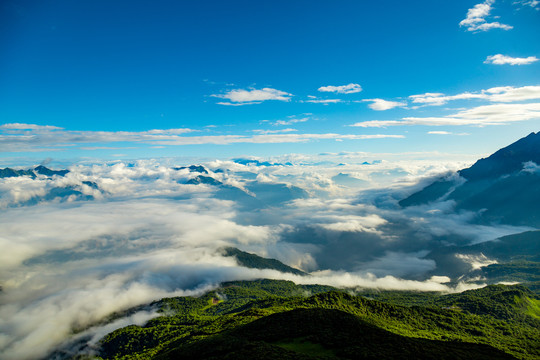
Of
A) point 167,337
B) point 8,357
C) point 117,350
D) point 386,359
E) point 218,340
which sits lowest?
point 8,357

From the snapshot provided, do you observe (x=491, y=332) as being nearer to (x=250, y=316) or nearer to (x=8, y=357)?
(x=250, y=316)

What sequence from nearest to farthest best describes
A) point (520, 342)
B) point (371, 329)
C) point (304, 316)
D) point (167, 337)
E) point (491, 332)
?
point (371, 329)
point (304, 316)
point (520, 342)
point (491, 332)
point (167, 337)

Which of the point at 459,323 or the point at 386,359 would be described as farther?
the point at 459,323

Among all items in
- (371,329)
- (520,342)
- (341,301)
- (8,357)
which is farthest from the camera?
(8,357)

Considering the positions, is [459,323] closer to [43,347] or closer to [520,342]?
[520,342]

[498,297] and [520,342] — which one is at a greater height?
[520,342]

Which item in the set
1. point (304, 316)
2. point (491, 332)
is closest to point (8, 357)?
point (304, 316)
